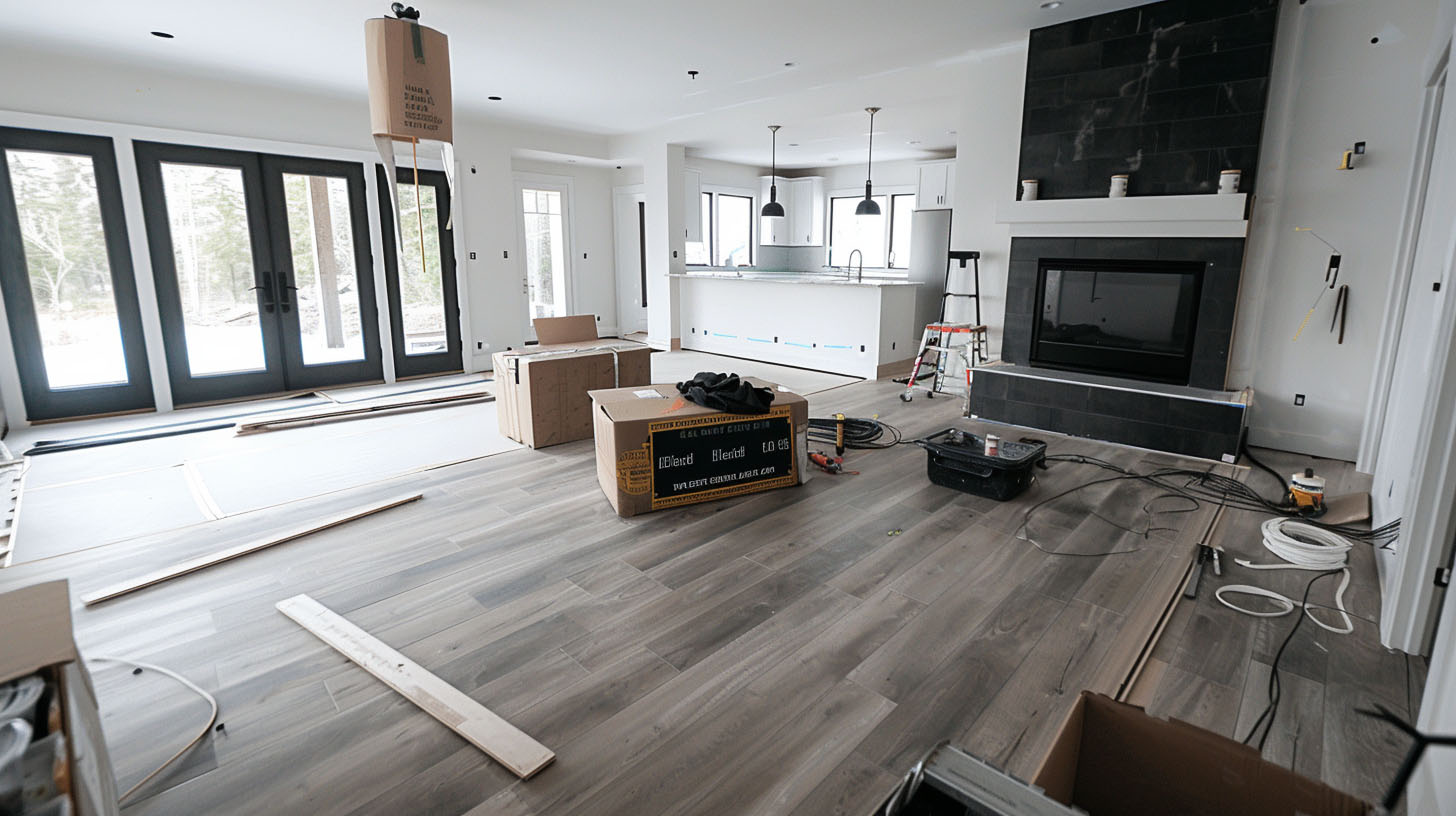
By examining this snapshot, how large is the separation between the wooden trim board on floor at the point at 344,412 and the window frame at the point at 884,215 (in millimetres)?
6230

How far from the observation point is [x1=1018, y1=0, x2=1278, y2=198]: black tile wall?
425cm

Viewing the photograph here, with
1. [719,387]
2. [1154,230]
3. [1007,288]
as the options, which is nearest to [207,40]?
[719,387]

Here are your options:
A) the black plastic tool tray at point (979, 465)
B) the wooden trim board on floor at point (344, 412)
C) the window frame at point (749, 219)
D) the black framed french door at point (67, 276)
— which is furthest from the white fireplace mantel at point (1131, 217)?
the black framed french door at point (67, 276)

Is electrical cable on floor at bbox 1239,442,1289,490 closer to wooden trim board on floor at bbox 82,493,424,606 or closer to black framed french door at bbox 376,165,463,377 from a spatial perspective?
wooden trim board on floor at bbox 82,493,424,606

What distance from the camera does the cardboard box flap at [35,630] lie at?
1.10 meters

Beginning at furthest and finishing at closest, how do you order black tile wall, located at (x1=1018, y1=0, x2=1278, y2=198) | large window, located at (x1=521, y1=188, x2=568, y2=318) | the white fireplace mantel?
large window, located at (x1=521, y1=188, x2=568, y2=318) → the white fireplace mantel → black tile wall, located at (x1=1018, y1=0, x2=1278, y2=198)

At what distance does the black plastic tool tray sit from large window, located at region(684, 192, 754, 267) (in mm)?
7401

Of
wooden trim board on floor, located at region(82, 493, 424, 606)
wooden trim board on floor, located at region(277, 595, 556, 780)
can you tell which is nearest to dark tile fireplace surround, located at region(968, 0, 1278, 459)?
wooden trim board on floor, located at region(82, 493, 424, 606)

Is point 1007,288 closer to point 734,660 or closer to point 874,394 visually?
point 874,394

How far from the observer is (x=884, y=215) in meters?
10.9

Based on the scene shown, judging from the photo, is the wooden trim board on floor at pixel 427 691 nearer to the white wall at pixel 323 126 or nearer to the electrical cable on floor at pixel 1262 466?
the electrical cable on floor at pixel 1262 466

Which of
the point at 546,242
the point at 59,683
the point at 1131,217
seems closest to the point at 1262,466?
the point at 1131,217

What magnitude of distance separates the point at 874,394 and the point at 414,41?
4.38 metres

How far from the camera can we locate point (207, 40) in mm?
4734
